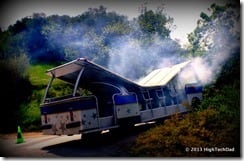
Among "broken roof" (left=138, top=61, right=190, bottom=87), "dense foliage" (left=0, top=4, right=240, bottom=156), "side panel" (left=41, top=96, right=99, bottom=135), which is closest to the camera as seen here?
"side panel" (left=41, top=96, right=99, bottom=135)

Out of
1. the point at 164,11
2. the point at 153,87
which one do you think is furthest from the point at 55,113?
the point at 164,11

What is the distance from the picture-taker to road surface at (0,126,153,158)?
791 cm

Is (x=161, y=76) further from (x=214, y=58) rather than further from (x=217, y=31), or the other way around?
(x=217, y=31)

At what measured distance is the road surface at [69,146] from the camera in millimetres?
7910

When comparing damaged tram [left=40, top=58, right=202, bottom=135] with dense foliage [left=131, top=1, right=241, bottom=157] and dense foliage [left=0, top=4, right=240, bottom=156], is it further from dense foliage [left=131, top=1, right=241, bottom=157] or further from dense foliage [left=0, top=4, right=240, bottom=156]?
dense foliage [left=131, top=1, right=241, bottom=157]

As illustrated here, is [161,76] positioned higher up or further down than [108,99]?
higher up

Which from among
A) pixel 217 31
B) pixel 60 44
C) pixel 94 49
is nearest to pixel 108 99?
pixel 94 49

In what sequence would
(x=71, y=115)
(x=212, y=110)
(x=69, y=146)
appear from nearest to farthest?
(x=71, y=115) < (x=212, y=110) < (x=69, y=146)

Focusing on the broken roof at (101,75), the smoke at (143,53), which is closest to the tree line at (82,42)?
the smoke at (143,53)

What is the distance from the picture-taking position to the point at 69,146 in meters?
8.39

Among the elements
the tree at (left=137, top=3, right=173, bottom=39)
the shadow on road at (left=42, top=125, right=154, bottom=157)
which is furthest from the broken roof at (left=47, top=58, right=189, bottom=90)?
the shadow on road at (left=42, top=125, right=154, bottom=157)

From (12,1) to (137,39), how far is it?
3.29 metres

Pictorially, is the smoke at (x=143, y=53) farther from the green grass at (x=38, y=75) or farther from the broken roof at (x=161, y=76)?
the green grass at (x=38, y=75)

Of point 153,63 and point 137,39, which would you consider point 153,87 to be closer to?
point 153,63
